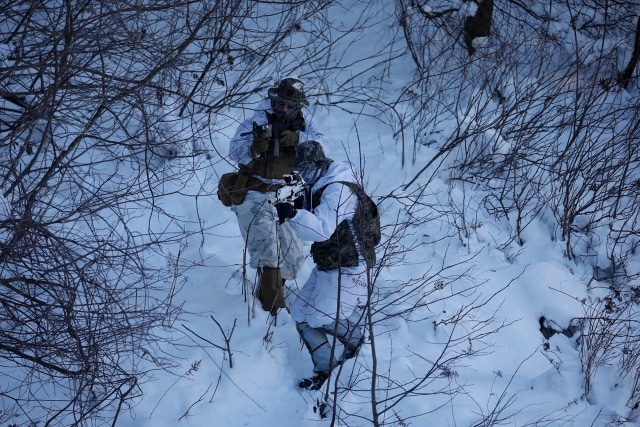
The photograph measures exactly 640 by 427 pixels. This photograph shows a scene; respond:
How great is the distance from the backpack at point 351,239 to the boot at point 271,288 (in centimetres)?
80

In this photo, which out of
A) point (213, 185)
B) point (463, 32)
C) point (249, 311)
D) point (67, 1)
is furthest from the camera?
point (463, 32)

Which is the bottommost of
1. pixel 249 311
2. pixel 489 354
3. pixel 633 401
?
pixel 633 401

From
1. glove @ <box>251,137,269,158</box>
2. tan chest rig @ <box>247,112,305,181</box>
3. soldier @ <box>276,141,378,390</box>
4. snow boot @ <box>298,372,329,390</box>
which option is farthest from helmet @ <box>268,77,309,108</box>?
snow boot @ <box>298,372,329,390</box>

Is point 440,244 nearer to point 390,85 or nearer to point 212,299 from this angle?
point 212,299

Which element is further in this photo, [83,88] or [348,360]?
[348,360]

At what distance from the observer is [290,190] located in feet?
12.3

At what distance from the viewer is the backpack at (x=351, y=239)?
3.76 m

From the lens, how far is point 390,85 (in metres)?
7.77

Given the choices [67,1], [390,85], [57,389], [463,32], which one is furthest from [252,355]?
[463,32]

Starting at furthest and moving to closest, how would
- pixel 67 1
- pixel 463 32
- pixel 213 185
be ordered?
pixel 463 32 → pixel 213 185 → pixel 67 1

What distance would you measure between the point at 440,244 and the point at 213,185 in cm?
247

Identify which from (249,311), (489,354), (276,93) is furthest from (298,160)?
(489,354)

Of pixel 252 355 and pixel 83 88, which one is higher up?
pixel 83 88

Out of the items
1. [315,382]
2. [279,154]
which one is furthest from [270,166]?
[315,382]
